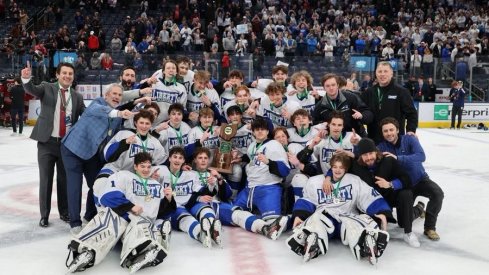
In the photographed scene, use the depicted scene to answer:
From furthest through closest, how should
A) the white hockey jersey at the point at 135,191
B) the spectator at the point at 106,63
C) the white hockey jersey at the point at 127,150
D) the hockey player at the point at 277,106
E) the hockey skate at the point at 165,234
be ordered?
the spectator at the point at 106,63, the hockey player at the point at 277,106, the white hockey jersey at the point at 127,150, the white hockey jersey at the point at 135,191, the hockey skate at the point at 165,234

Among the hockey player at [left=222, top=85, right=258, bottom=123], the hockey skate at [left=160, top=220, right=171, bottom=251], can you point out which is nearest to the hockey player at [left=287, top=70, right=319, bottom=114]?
the hockey player at [left=222, top=85, right=258, bottom=123]

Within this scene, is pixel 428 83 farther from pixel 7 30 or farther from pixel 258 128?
pixel 7 30

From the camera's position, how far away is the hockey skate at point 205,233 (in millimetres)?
4621

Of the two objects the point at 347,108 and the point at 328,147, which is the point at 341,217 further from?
the point at 347,108

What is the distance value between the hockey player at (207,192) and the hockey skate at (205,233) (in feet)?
0.76

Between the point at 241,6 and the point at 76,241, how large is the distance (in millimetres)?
17369

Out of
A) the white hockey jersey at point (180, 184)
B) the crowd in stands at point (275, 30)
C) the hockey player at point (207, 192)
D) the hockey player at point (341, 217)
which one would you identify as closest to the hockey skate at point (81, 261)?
the hockey player at point (207, 192)

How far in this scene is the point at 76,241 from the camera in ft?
13.0

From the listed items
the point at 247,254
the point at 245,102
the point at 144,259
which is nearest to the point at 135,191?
the point at 144,259

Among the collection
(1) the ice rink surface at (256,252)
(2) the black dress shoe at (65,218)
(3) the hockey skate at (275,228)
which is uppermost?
Answer: (3) the hockey skate at (275,228)

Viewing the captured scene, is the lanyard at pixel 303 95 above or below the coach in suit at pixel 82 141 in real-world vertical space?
above

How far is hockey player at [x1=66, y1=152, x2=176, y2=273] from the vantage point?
13.1 feet

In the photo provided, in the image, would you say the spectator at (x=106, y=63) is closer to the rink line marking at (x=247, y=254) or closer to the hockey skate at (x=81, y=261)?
the rink line marking at (x=247, y=254)

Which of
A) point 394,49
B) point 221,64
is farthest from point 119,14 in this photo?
point 394,49
